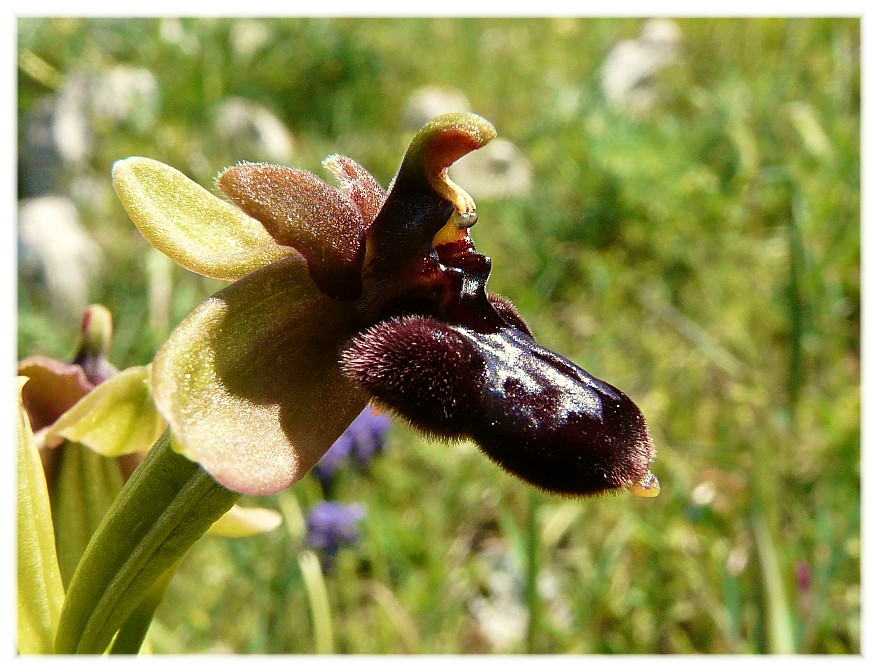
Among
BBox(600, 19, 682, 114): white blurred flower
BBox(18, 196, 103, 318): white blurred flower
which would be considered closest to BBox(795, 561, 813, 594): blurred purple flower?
BBox(600, 19, 682, 114): white blurred flower

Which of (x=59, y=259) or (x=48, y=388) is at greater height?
(x=48, y=388)

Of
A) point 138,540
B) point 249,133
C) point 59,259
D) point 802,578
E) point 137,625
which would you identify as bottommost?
point 59,259

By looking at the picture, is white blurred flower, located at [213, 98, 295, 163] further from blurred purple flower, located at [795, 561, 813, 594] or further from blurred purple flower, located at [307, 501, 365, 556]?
blurred purple flower, located at [795, 561, 813, 594]

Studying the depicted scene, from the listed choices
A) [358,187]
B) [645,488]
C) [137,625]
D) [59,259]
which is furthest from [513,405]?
[59,259]

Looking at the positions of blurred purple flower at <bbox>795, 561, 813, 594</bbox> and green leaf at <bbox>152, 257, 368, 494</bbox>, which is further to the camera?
blurred purple flower at <bbox>795, 561, 813, 594</bbox>

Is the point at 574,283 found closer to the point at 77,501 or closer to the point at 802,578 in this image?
the point at 802,578

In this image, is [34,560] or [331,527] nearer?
[34,560]

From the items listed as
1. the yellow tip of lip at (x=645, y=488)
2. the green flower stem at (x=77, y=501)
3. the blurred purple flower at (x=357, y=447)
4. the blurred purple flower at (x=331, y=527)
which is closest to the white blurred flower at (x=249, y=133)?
the blurred purple flower at (x=357, y=447)
